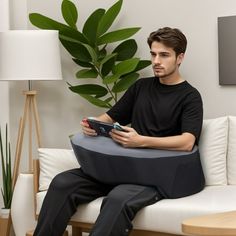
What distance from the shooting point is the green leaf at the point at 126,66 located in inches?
125

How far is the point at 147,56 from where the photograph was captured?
349 cm

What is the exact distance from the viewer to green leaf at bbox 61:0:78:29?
3.39m

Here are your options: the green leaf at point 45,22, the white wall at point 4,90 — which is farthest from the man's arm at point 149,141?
the white wall at point 4,90

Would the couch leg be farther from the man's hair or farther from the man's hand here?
the man's hair

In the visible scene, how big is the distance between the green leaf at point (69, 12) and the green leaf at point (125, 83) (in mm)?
497

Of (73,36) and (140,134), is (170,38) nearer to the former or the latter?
(140,134)

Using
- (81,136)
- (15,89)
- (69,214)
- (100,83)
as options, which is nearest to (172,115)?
(81,136)

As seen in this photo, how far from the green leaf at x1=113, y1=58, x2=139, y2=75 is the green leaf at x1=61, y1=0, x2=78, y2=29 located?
0.47m

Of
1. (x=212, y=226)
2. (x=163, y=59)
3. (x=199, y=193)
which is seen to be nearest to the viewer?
(x=212, y=226)

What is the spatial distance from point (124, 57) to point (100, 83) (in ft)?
1.03

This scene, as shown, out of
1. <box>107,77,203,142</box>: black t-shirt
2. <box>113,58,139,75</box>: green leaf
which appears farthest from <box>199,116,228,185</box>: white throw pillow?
<box>113,58,139,75</box>: green leaf

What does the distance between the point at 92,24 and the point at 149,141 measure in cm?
113

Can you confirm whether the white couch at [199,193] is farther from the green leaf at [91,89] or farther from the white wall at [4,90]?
the white wall at [4,90]

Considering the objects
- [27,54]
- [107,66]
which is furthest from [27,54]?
[107,66]
